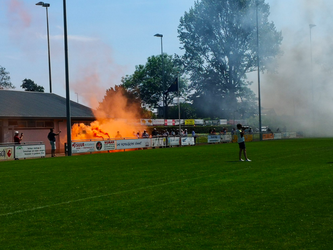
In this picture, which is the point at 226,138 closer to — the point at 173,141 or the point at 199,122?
the point at 173,141

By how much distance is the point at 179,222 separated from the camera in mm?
8031

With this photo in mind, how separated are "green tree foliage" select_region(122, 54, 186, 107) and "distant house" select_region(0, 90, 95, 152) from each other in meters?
52.6

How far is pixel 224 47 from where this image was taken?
65.8 meters

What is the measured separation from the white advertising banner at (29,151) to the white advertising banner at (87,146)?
9.53 feet

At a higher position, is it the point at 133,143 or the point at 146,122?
the point at 146,122

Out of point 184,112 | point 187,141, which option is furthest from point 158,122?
point 184,112

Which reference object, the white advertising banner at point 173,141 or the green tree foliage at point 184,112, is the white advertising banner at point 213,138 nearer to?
the white advertising banner at point 173,141

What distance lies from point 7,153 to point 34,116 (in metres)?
9.67

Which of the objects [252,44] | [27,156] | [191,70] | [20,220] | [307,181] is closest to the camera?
[20,220]

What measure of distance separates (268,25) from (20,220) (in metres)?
61.4

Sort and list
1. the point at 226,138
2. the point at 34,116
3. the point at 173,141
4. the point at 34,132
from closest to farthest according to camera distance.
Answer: the point at 34,116
the point at 34,132
the point at 173,141
the point at 226,138

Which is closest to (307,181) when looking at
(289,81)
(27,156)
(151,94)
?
(27,156)

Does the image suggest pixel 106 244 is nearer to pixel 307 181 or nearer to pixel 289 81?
pixel 307 181

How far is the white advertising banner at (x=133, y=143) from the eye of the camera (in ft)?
126
